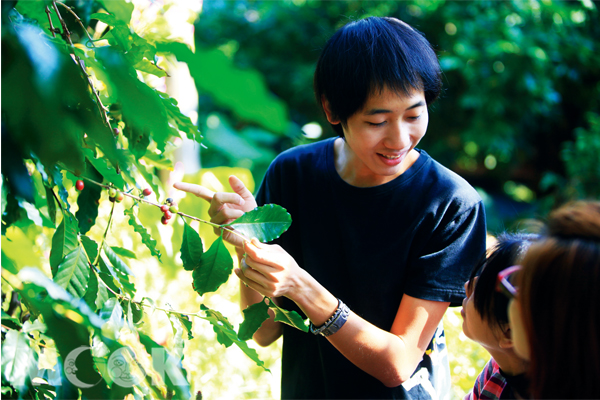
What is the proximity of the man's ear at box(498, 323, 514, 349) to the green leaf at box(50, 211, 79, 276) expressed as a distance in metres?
0.70

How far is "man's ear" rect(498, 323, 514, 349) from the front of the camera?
0.85 m

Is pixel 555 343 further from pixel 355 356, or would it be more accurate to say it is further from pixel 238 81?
pixel 238 81

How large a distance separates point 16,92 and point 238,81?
178mm

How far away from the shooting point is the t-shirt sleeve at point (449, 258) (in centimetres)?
99

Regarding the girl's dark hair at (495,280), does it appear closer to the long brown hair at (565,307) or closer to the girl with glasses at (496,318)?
the girl with glasses at (496,318)

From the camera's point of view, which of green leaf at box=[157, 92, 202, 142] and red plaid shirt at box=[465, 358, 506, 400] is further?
red plaid shirt at box=[465, 358, 506, 400]

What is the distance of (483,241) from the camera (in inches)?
41.2

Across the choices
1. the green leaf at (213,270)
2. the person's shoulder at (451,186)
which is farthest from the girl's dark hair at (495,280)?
the green leaf at (213,270)

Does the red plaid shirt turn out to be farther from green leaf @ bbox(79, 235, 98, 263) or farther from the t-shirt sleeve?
green leaf @ bbox(79, 235, 98, 263)

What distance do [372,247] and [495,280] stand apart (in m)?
0.27

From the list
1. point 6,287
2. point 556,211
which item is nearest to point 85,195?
point 6,287

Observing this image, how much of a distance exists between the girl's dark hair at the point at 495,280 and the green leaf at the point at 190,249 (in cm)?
51

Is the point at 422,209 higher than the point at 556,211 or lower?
lower

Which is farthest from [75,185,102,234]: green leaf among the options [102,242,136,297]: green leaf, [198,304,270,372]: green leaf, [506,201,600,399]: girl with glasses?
[506,201,600,399]: girl with glasses
